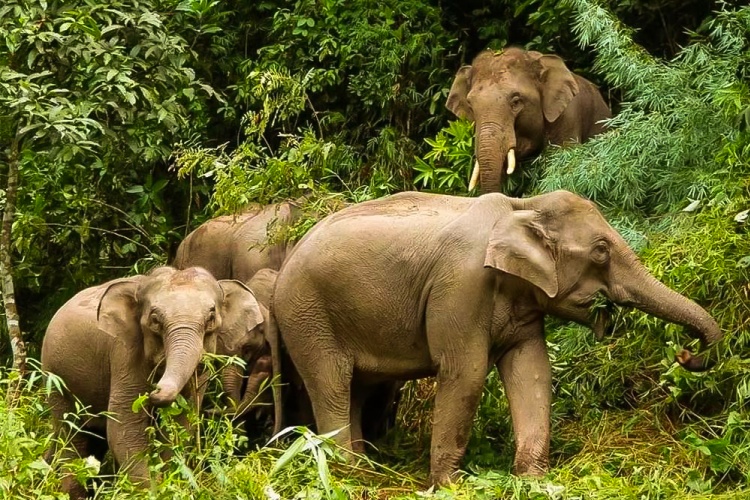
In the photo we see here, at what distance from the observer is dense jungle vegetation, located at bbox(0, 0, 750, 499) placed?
26.2 feet

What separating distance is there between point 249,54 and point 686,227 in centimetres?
499

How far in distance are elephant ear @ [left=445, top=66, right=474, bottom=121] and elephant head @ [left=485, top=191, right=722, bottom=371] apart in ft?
10.6

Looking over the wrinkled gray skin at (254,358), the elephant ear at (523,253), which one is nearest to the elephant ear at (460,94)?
the wrinkled gray skin at (254,358)

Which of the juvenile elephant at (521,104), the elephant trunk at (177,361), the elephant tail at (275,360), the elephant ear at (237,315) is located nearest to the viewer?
the elephant trunk at (177,361)

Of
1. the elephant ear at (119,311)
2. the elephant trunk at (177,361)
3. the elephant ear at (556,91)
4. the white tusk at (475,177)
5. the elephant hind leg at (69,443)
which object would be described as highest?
the elephant trunk at (177,361)

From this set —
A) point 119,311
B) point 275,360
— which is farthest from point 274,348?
point 119,311

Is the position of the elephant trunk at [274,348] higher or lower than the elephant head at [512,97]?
lower

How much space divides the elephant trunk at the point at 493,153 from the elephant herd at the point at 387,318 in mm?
1901

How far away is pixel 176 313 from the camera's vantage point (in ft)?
26.7

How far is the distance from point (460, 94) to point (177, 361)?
14.3 feet

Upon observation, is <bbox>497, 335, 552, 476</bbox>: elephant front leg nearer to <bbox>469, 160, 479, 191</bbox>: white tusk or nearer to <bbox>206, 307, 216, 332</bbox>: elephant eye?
<bbox>206, 307, 216, 332</bbox>: elephant eye

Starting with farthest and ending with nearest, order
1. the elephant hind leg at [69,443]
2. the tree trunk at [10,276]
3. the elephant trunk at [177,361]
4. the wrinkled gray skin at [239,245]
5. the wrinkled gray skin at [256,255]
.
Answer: the wrinkled gray skin at [239,245], the tree trunk at [10,276], the wrinkled gray skin at [256,255], the elephant hind leg at [69,443], the elephant trunk at [177,361]

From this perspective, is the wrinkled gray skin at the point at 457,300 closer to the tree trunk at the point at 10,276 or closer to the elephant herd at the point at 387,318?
the elephant herd at the point at 387,318

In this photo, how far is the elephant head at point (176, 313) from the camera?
800cm
